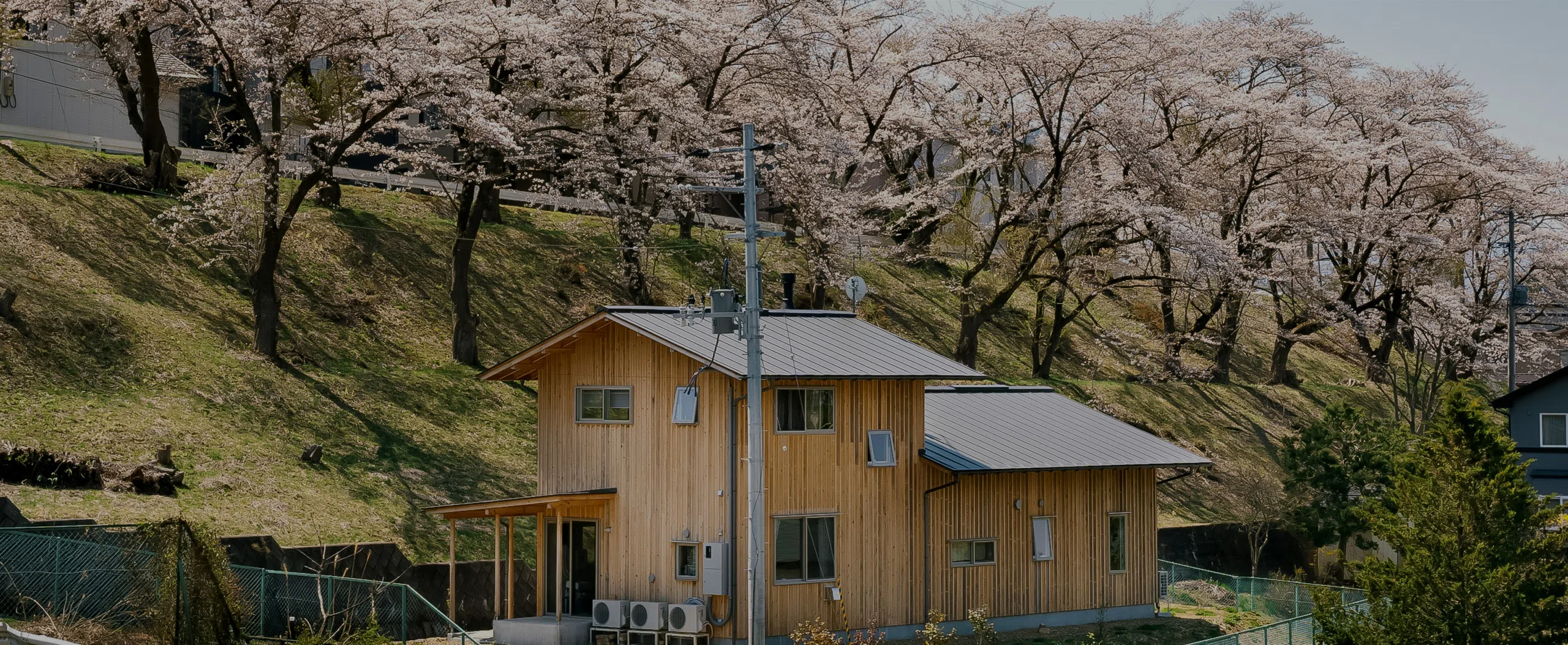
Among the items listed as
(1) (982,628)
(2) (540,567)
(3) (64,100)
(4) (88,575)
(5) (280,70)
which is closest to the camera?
(4) (88,575)

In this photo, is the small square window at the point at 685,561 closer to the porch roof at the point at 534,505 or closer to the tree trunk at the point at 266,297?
the porch roof at the point at 534,505

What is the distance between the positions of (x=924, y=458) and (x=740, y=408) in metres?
3.79

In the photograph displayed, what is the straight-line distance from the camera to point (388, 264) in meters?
37.9

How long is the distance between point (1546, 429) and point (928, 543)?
843 inches

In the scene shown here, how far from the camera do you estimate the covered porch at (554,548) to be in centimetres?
2280

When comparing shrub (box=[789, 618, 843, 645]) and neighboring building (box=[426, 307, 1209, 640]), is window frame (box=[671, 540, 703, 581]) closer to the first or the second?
neighboring building (box=[426, 307, 1209, 640])

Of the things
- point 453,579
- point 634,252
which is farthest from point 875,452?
point 634,252

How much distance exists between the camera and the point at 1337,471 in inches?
1293

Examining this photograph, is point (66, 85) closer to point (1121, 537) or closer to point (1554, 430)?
point (1121, 537)

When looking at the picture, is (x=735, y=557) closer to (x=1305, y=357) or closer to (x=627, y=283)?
(x=627, y=283)

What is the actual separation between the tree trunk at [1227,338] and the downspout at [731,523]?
29.7 m

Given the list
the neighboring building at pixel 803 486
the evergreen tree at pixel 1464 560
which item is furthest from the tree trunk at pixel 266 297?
the evergreen tree at pixel 1464 560

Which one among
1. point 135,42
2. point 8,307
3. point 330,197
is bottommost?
point 8,307

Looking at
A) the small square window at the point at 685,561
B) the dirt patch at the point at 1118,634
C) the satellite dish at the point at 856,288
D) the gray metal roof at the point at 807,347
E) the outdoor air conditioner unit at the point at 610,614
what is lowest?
the dirt patch at the point at 1118,634
